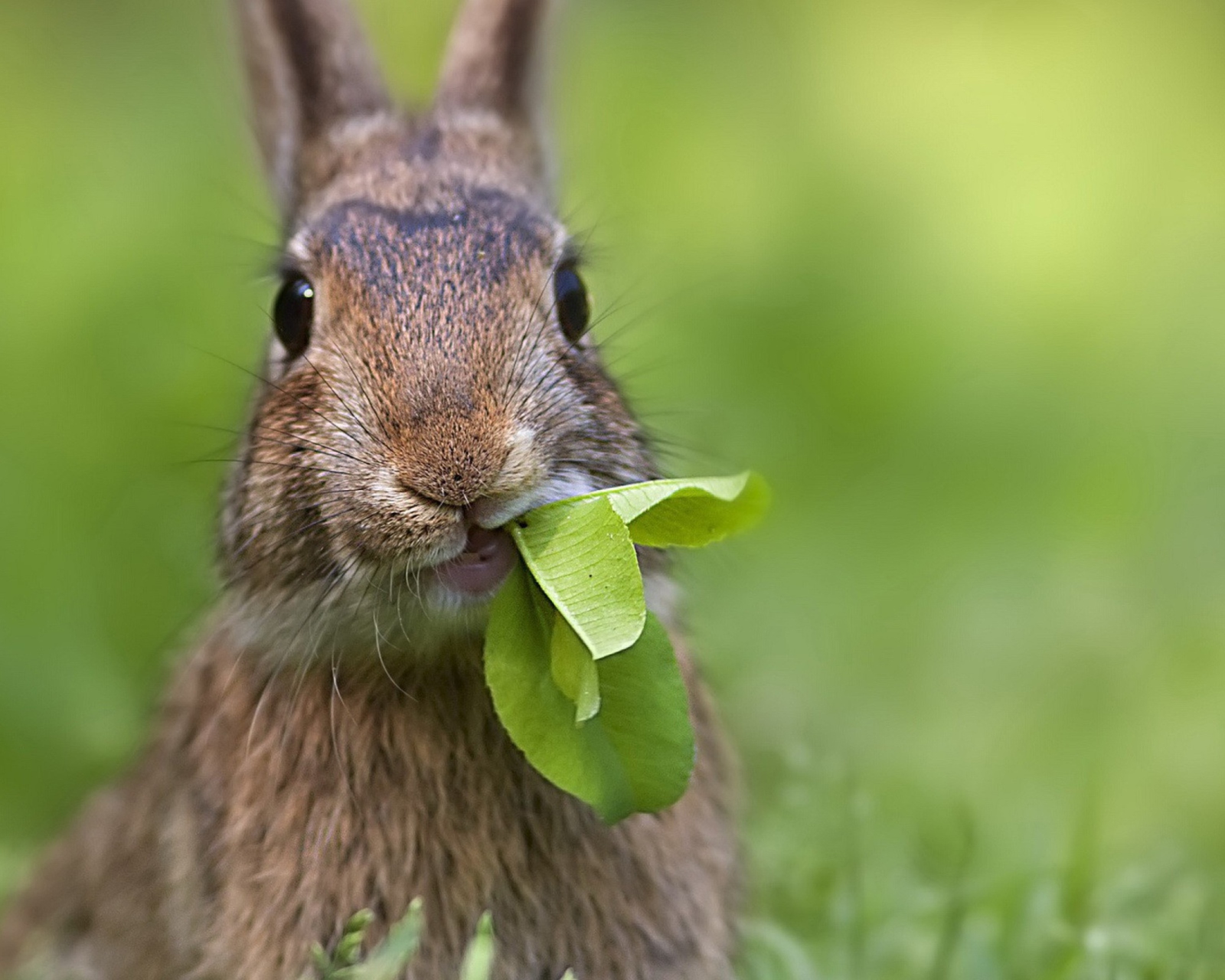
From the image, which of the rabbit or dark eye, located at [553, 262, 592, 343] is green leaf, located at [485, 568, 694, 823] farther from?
dark eye, located at [553, 262, 592, 343]

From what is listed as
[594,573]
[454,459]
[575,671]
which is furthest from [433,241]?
[575,671]

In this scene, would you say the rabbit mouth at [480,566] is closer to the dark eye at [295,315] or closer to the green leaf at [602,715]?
the green leaf at [602,715]

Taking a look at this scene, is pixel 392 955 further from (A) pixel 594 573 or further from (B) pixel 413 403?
(B) pixel 413 403

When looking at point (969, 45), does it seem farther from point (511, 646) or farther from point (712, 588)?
point (511, 646)

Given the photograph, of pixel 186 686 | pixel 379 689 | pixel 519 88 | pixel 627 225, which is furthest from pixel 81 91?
pixel 379 689

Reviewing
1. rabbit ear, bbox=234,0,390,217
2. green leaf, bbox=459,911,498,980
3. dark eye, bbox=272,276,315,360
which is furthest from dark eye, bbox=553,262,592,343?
green leaf, bbox=459,911,498,980

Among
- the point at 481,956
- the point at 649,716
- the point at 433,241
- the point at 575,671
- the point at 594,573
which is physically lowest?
the point at 481,956
